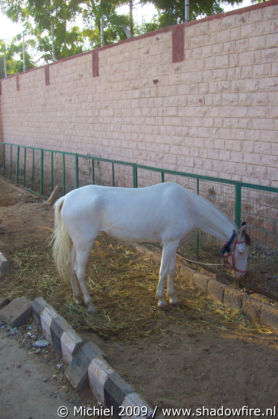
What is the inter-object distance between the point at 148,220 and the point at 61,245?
115 cm

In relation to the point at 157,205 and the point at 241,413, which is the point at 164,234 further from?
the point at 241,413

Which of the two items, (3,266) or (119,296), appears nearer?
(119,296)

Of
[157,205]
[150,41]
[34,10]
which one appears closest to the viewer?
[157,205]

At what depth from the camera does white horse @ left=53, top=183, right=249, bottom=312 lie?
4.56m

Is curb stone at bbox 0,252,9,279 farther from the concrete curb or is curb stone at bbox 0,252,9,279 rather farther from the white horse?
the concrete curb

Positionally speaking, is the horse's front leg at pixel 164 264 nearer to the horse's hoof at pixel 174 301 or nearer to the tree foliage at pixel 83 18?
the horse's hoof at pixel 174 301

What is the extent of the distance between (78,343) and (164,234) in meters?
1.65

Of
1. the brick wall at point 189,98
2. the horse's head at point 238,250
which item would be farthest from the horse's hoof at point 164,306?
the brick wall at point 189,98

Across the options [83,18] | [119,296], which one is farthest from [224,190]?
[83,18]

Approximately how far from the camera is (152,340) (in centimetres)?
398

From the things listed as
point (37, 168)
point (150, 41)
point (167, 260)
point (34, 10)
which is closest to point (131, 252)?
point (167, 260)

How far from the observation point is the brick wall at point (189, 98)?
20.5ft

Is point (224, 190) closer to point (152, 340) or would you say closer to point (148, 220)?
point (148, 220)

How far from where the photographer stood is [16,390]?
332cm
